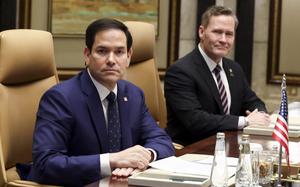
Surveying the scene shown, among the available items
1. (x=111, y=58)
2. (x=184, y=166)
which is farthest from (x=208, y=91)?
(x=184, y=166)

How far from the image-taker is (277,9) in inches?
231

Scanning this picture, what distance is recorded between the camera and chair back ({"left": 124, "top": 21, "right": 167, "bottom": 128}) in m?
4.30

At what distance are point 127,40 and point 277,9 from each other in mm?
3167

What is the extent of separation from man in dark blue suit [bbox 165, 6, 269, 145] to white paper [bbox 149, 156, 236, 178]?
1.28m

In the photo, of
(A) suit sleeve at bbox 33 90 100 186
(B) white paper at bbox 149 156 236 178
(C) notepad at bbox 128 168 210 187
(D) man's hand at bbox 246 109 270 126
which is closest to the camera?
(C) notepad at bbox 128 168 210 187

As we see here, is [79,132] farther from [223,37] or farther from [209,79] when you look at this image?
[223,37]

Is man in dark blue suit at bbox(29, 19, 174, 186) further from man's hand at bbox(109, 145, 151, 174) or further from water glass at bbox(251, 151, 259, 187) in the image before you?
water glass at bbox(251, 151, 259, 187)

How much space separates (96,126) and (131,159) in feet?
1.16

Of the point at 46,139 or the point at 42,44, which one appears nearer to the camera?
the point at 46,139

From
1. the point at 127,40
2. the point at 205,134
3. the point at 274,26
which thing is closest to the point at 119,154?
the point at 127,40

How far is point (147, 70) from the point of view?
4500mm

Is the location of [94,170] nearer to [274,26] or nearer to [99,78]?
[99,78]

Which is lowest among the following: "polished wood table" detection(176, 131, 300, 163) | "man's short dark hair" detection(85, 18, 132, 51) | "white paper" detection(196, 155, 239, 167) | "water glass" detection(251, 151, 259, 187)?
"polished wood table" detection(176, 131, 300, 163)

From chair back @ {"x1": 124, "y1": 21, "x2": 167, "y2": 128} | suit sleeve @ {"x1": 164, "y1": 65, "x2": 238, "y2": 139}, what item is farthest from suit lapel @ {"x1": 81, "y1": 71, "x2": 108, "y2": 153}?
chair back @ {"x1": 124, "y1": 21, "x2": 167, "y2": 128}
